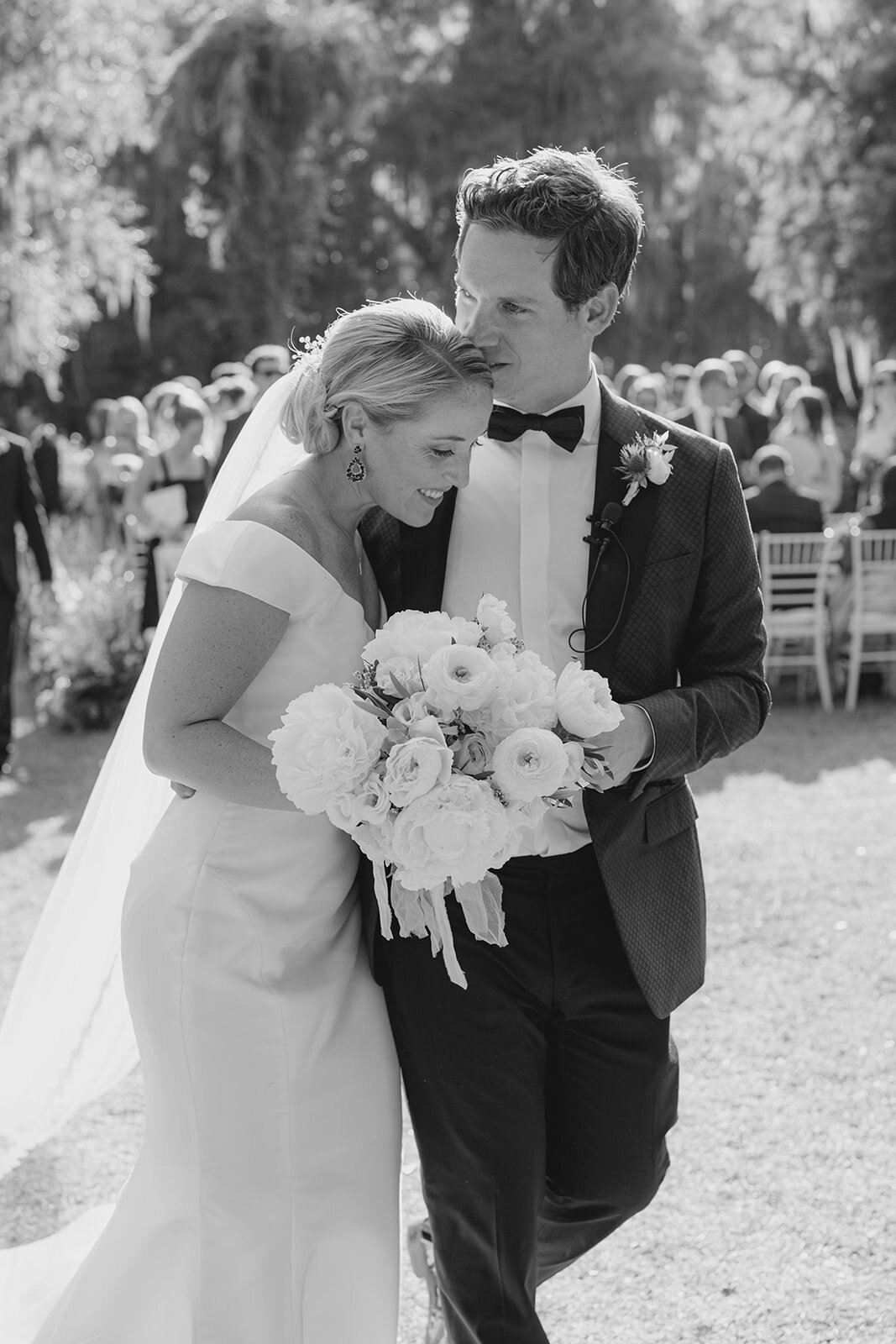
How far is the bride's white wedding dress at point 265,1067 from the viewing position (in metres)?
2.82

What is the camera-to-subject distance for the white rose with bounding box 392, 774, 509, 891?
220 cm

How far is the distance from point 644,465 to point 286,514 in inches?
27.1

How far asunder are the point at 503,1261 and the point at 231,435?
7847 millimetres

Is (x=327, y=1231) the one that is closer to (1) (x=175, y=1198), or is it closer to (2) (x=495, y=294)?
(1) (x=175, y=1198)

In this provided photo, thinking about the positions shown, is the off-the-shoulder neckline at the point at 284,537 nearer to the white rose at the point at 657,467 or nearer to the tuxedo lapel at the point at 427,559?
the tuxedo lapel at the point at 427,559

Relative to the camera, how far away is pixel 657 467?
2.78 m

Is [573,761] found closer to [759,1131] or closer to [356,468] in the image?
[356,468]

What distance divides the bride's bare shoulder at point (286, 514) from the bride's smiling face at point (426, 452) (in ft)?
0.50

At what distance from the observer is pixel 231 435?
991cm

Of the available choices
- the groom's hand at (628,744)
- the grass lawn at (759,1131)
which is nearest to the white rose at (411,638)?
the groom's hand at (628,744)

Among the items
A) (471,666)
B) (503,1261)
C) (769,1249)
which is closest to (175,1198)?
(503,1261)

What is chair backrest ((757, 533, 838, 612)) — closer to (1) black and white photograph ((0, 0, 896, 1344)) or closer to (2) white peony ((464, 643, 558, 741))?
(1) black and white photograph ((0, 0, 896, 1344))

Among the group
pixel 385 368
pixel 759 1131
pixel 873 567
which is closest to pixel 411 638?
pixel 385 368

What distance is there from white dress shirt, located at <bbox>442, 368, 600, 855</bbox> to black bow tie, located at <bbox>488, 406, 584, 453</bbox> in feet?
0.11
